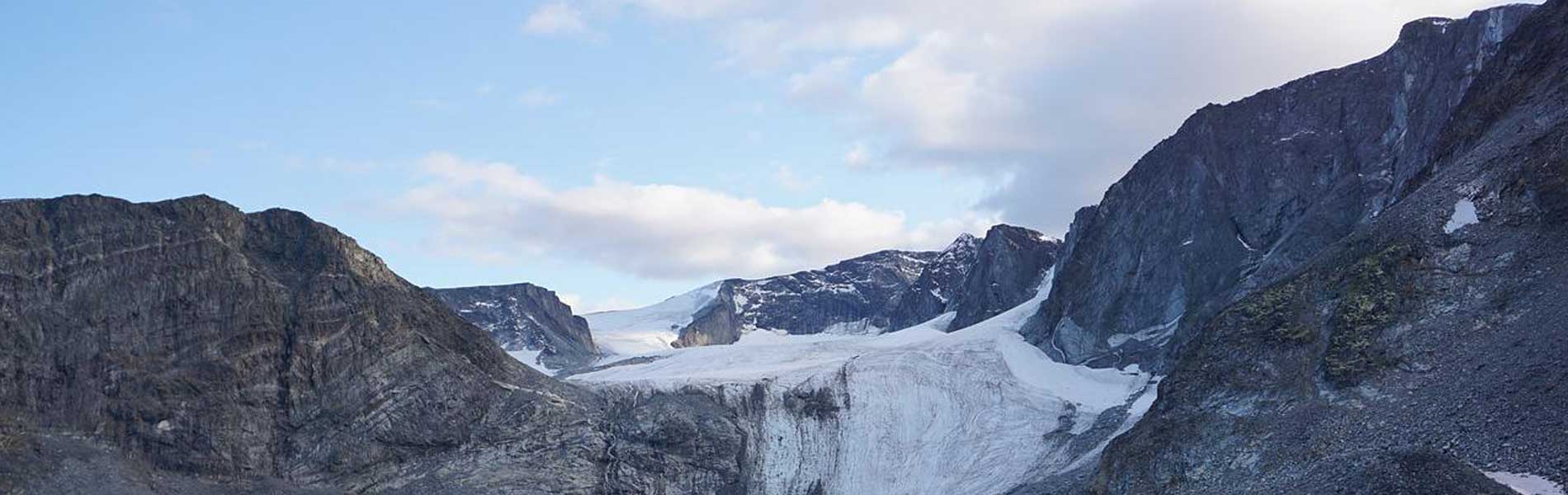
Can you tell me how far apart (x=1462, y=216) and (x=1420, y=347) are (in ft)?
24.2

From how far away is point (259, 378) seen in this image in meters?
77.9

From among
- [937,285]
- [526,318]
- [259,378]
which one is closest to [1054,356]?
[259,378]

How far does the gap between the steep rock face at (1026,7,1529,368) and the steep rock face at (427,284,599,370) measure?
2395 inches

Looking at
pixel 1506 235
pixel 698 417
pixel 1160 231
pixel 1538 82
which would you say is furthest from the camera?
pixel 1160 231

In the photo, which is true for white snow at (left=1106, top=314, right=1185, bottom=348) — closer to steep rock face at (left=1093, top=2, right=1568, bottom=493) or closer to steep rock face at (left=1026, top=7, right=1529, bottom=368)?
steep rock face at (left=1026, top=7, right=1529, bottom=368)

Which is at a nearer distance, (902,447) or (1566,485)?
(1566,485)

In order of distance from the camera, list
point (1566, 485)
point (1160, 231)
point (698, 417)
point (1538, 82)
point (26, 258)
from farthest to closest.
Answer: point (1160, 231)
point (698, 417)
point (26, 258)
point (1538, 82)
point (1566, 485)

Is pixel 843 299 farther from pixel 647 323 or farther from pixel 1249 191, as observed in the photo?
pixel 1249 191

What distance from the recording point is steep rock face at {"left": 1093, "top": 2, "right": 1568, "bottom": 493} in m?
49.1

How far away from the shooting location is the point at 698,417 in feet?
282

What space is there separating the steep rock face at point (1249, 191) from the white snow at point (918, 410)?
446 centimetres

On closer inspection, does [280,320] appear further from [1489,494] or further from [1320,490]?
[1489,494]

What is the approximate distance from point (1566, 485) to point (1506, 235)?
17.3 metres

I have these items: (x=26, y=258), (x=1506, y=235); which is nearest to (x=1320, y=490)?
(x=1506, y=235)
